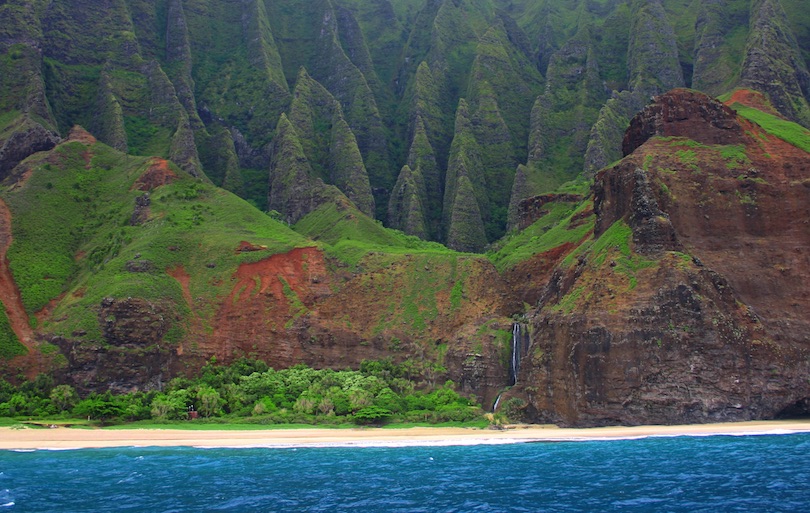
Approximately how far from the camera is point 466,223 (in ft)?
526

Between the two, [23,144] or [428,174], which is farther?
[428,174]

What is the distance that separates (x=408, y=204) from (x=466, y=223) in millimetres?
13931

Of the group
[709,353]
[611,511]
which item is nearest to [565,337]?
[709,353]

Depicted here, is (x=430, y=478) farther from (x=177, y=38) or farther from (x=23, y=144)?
(x=177, y=38)

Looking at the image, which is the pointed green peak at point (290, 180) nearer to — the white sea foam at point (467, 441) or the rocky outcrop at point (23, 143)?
the rocky outcrop at point (23, 143)

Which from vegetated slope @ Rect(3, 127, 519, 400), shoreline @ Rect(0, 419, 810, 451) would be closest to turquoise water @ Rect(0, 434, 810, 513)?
shoreline @ Rect(0, 419, 810, 451)

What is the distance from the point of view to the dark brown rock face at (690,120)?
98.2 meters


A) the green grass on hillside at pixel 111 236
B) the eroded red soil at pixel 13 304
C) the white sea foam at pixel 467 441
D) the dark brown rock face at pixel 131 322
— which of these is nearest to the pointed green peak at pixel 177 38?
the green grass on hillside at pixel 111 236

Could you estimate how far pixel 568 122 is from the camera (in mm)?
178000

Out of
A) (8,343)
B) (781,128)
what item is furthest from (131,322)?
(781,128)

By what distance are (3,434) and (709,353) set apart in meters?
67.0

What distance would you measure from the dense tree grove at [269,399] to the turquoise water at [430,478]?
18937mm

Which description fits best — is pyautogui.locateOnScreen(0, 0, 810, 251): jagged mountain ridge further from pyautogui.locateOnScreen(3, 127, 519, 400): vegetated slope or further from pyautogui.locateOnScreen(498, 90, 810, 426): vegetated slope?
pyautogui.locateOnScreen(498, 90, 810, 426): vegetated slope

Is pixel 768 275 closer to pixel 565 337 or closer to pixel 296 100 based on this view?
pixel 565 337
